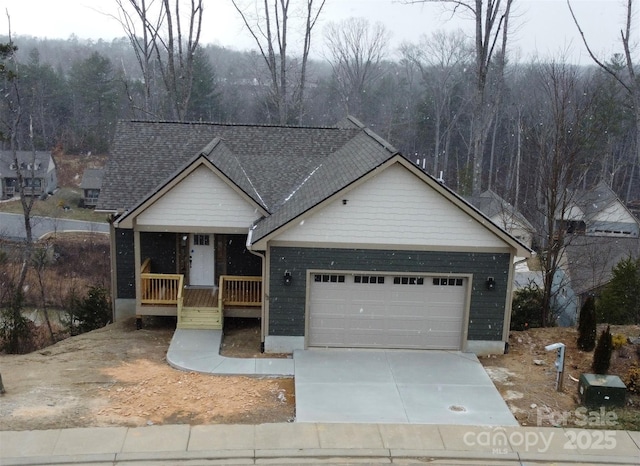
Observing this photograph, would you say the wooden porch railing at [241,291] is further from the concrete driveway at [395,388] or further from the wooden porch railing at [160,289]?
the concrete driveway at [395,388]

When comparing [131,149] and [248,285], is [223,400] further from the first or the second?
[131,149]

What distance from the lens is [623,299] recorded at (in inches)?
699

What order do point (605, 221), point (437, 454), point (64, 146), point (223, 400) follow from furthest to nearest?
point (64, 146), point (605, 221), point (223, 400), point (437, 454)

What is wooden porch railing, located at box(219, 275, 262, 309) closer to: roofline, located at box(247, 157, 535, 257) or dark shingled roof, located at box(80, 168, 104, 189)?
roofline, located at box(247, 157, 535, 257)

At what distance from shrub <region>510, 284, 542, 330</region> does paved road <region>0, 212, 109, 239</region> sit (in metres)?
31.7

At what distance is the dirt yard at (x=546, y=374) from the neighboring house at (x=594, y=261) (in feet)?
33.9

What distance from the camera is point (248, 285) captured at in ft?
52.1

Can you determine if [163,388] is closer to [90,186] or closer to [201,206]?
[201,206]

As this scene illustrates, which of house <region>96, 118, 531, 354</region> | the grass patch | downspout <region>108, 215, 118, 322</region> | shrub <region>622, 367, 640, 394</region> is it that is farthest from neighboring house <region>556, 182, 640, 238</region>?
the grass patch

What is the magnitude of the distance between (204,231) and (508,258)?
7260 mm

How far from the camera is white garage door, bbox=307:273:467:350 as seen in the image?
1381cm

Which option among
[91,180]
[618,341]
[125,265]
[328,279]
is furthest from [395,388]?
[91,180]

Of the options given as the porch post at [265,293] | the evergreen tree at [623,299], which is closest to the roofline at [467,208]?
the porch post at [265,293]

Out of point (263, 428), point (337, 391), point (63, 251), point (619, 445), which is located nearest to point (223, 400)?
point (263, 428)
